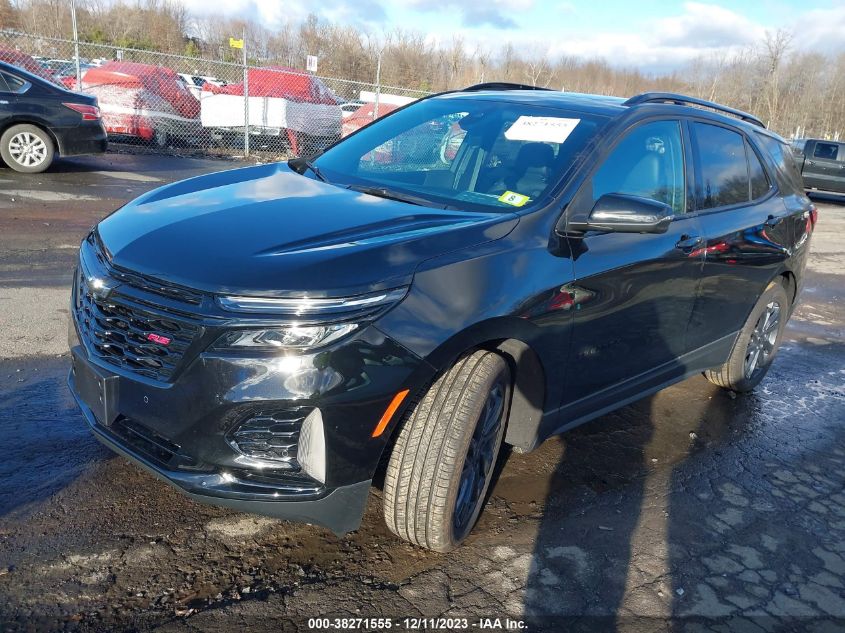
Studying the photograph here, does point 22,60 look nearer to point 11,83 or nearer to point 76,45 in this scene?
point 76,45

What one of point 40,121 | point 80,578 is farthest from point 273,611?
point 40,121

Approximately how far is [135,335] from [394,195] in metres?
1.34

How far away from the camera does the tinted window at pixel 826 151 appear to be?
20.4 m

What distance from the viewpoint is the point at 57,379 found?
411cm

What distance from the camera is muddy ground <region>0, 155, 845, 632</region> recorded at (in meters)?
2.56

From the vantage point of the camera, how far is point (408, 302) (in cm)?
247

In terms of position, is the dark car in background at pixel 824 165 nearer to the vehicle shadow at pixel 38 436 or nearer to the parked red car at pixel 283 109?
the parked red car at pixel 283 109

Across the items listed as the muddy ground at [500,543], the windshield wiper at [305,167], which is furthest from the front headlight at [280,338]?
the windshield wiper at [305,167]

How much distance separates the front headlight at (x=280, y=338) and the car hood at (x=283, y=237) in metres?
0.12

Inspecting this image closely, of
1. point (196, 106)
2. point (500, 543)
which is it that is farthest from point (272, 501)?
point (196, 106)

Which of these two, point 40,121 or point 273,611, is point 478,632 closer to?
point 273,611

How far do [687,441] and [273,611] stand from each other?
2771 millimetres

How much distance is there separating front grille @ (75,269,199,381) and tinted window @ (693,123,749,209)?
293cm

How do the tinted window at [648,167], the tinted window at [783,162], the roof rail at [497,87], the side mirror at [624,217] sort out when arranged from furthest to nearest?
the tinted window at [783,162], the roof rail at [497,87], the tinted window at [648,167], the side mirror at [624,217]
